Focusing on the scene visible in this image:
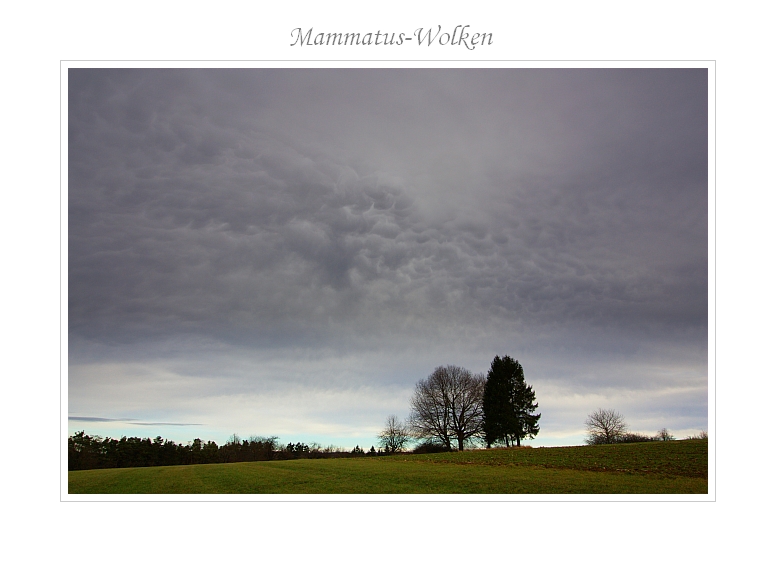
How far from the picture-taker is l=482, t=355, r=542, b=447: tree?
218 feet

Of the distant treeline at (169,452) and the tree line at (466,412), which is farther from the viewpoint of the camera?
the tree line at (466,412)

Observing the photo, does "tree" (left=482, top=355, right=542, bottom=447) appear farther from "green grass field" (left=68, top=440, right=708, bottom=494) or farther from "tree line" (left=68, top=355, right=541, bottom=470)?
"green grass field" (left=68, top=440, right=708, bottom=494)

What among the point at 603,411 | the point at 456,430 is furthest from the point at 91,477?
the point at 603,411

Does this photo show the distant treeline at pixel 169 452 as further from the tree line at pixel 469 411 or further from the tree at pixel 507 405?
the tree at pixel 507 405

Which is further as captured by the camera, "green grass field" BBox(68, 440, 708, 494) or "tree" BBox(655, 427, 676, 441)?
"tree" BBox(655, 427, 676, 441)

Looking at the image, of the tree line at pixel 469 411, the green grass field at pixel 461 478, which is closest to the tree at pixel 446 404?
the tree line at pixel 469 411

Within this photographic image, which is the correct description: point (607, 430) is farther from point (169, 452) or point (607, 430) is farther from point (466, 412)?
point (169, 452)

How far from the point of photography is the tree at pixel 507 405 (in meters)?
66.6

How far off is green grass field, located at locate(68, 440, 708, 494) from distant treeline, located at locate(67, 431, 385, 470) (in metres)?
11.8

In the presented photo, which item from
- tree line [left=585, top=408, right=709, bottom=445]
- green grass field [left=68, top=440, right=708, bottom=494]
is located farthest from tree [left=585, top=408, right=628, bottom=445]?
green grass field [left=68, top=440, right=708, bottom=494]

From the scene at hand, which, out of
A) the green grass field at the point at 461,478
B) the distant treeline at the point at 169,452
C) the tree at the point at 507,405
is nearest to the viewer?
the green grass field at the point at 461,478
